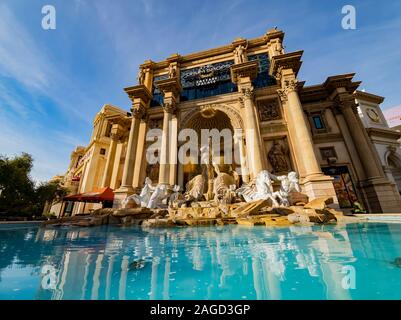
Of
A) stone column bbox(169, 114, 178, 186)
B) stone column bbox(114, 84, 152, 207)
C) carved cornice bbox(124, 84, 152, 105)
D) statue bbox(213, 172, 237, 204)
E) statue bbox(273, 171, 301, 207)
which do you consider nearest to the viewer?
statue bbox(273, 171, 301, 207)

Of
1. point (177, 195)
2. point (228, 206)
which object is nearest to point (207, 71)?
point (177, 195)

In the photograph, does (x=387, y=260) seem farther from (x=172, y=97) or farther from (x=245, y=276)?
(x=172, y=97)

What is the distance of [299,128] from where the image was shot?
39.9ft

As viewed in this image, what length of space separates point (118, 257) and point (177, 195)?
925cm

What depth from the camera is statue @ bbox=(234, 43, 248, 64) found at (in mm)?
17994

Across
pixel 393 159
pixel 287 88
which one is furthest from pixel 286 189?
pixel 393 159

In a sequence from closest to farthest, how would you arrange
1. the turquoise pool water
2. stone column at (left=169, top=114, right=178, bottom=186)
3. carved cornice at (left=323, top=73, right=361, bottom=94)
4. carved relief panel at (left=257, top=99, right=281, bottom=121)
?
the turquoise pool water, stone column at (left=169, top=114, right=178, bottom=186), carved cornice at (left=323, top=73, right=361, bottom=94), carved relief panel at (left=257, top=99, right=281, bottom=121)

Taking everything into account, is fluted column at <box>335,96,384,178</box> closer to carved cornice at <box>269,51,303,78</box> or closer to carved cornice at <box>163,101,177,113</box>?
carved cornice at <box>269,51,303,78</box>

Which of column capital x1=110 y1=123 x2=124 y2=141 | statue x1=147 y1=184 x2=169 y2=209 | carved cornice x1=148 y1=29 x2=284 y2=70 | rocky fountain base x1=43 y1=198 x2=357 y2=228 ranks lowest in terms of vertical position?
rocky fountain base x1=43 y1=198 x2=357 y2=228

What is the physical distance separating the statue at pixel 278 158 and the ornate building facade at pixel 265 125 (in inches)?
2.8

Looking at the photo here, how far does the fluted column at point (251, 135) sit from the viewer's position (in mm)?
12288

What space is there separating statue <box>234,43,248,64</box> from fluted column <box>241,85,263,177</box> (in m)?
5.19

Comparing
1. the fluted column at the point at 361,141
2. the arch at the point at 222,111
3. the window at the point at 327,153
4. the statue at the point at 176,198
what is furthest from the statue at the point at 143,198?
the fluted column at the point at 361,141

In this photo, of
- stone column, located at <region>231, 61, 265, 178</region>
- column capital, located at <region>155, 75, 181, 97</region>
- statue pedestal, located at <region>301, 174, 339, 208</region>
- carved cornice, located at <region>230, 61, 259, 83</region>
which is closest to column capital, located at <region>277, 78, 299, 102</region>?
stone column, located at <region>231, 61, 265, 178</region>
